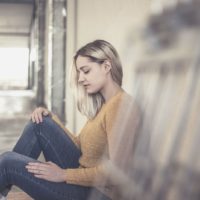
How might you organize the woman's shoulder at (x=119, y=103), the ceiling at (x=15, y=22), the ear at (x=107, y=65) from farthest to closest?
the ceiling at (x=15, y=22) → the ear at (x=107, y=65) → the woman's shoulder at (x=119, y=103)

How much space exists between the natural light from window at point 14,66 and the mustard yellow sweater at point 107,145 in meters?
8.05

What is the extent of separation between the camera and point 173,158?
594 millimetres

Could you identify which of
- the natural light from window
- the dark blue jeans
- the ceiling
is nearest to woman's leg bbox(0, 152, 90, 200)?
the dark blue jeans

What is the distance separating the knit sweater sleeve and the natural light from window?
8.15 meters

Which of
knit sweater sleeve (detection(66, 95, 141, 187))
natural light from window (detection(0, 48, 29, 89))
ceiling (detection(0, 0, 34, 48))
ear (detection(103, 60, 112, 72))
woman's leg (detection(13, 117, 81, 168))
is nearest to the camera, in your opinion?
knit sweater sleeve (detection(66, 95, 141, 187))

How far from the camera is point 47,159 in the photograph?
1.65m

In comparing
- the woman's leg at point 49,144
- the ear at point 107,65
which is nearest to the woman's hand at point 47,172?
the woman's leg at point 49,144

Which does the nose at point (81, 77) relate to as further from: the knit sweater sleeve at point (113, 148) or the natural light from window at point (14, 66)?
the natural light from window at point (14, 66)

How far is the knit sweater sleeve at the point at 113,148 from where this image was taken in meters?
1.19

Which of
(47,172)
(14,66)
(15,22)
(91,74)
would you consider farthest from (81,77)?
(15,22)

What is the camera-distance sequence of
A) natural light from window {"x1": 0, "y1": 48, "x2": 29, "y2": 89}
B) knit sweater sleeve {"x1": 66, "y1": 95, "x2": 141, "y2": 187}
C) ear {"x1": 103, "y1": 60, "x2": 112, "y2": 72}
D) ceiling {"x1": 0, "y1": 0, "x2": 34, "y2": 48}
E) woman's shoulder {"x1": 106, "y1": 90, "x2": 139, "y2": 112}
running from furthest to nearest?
natural light from window {"x1": 0, "y1": 48, "x2": 29, "y2": 89} < ceiling {"x1": 0, "y1": 0, "x2": 34, "y2": 48} < ear {"x1": 103, "y1": 60, "x2": 112, "y2": 72} < woman's shoulder {"x1": 106, "y1": 90, "x2": 139, "y2": 112} < knit sweater sleeve {"x1": 66, "y1": 95, "x2": 141, "y2": 187}

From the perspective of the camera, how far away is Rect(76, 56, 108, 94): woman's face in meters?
1.43

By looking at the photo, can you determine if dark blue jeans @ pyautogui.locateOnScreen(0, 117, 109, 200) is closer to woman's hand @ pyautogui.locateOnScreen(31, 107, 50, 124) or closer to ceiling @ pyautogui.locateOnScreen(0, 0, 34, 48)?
woman's hand @ pyautogui.locateOnScreen(31, 107, 50, 124)

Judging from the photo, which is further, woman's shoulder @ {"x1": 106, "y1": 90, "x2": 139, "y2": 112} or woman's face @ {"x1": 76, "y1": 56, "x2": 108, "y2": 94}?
woman's face @ {"x1": 76, "y1": 56, "x2": 108, "y2": 94}
